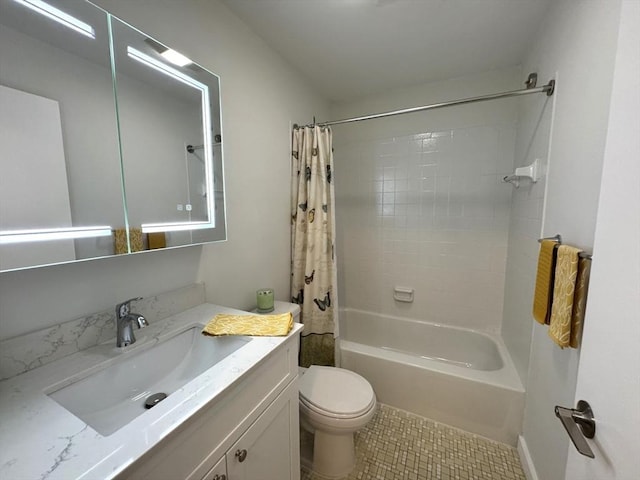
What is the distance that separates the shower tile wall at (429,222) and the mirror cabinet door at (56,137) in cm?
201

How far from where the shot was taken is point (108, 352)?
85cm

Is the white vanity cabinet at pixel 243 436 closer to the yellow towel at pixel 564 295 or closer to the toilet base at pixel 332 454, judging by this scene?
the toilet base at pixel 332 454

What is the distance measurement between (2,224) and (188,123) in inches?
29.1

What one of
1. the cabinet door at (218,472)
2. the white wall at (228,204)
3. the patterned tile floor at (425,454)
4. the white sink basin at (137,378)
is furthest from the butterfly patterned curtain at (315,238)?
the cabinet door at (218,472)

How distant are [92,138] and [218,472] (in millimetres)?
1112

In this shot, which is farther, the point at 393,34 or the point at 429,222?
the point at 429,222

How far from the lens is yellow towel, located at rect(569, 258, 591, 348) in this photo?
839mm

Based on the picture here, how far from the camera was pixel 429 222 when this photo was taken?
7.57 feet

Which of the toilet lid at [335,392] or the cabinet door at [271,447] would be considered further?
the toilet lid at [335,392]

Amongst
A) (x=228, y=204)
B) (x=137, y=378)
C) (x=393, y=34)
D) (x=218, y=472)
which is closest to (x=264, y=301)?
(x=228, y=204)

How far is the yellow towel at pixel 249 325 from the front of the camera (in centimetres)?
98

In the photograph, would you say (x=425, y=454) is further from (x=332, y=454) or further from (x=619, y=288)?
(x=619, y=288)

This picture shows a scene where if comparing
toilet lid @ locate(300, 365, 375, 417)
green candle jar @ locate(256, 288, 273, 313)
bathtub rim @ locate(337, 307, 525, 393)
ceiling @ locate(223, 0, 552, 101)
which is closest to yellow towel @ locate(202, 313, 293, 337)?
green candle jar @ locate(256, 288, 273, 313)

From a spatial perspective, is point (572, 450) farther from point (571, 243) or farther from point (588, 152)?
point (588, 152)
